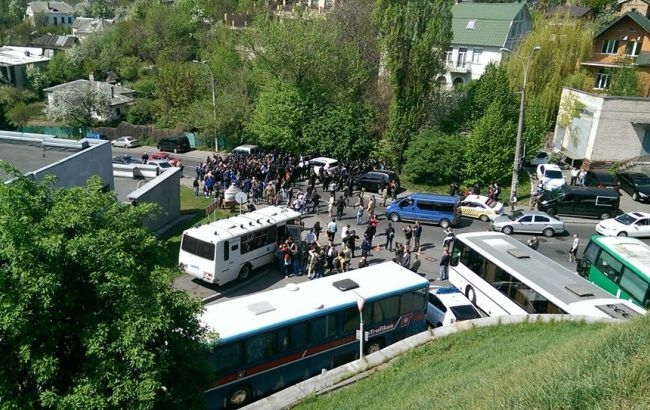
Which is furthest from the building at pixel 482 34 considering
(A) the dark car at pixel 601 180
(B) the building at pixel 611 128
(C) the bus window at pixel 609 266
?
(C) the bus window at pixel 609 266

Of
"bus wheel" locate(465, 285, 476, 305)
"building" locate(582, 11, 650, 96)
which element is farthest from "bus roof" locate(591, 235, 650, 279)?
"building" locate(582, 11, 650, 96)

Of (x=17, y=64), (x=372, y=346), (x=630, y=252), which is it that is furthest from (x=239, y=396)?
(x=17, y=64)

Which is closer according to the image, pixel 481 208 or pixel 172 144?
pixel 481 208

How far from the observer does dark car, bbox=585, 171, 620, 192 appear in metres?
33.9

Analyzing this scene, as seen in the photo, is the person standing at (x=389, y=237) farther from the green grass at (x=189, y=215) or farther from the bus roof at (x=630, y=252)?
the green grass at (x=189, y=215)

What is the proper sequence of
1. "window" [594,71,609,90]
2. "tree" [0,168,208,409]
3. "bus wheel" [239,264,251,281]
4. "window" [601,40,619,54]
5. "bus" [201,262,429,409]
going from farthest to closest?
"window" [601,40,619,54] → "window" [594,71,609,90] → "bus wheel" [239,264,251,281] → "bus" [201,262,429,409] → "tree" [0,168,208,409]

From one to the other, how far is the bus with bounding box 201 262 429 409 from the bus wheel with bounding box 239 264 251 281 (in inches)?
243

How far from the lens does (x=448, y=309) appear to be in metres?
18.1

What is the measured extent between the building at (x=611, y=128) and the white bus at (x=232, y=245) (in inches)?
1054

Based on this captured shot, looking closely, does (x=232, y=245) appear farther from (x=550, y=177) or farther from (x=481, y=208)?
(x=550, y=177)

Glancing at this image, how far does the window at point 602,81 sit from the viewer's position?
4844 centimetres

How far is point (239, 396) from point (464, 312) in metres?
7.89

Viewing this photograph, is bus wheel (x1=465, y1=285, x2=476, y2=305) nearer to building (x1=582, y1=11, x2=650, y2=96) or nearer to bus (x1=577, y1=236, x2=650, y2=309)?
bus (x1=577, y1=236, x2=650, y2=309)

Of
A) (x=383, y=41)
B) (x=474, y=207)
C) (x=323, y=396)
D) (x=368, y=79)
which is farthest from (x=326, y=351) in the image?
(x=368, y=79)
